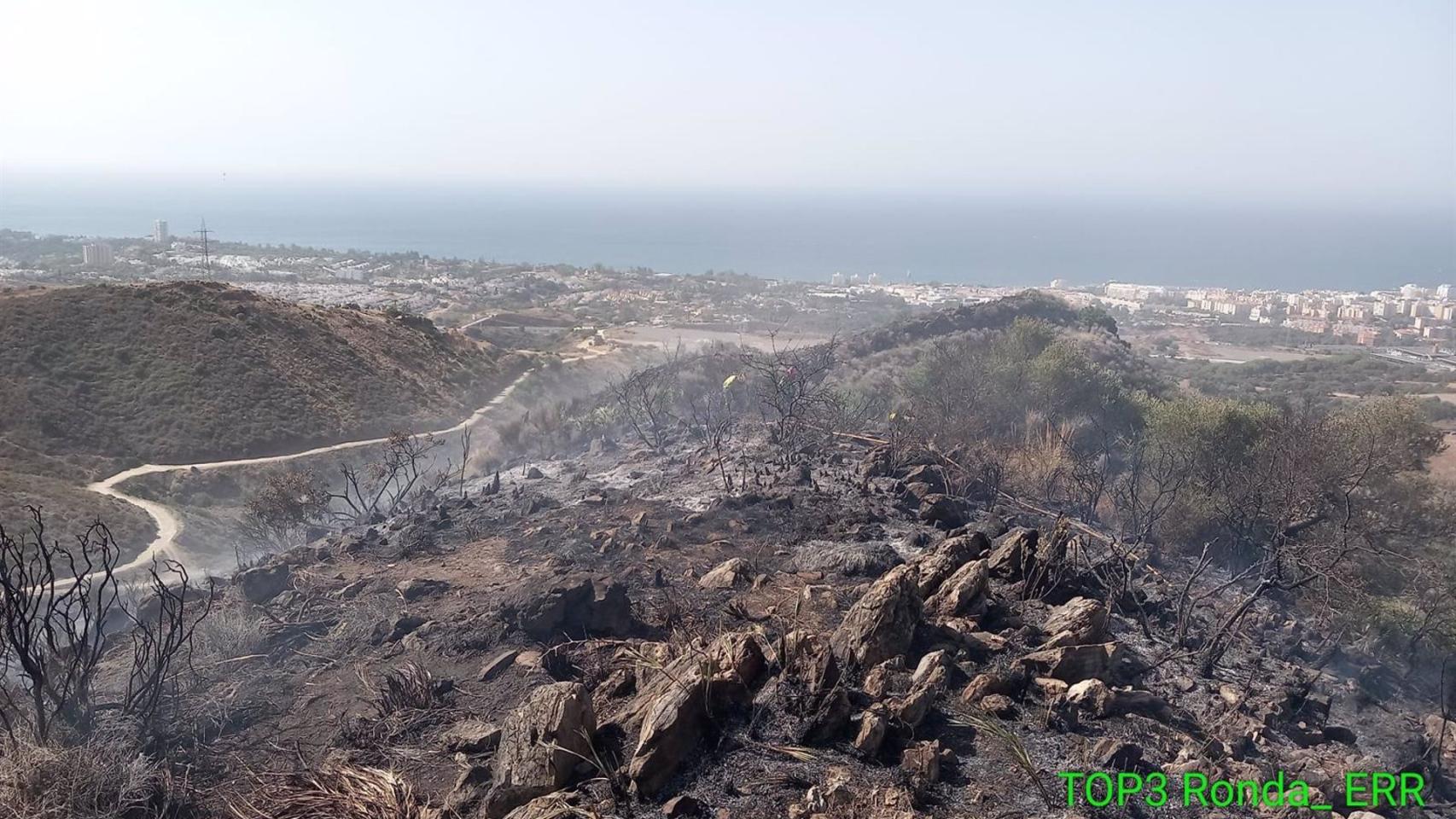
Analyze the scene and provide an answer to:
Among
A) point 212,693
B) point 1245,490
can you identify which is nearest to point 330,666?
point 212,693

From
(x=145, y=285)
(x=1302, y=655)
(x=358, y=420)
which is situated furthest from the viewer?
(x=145, y=285)

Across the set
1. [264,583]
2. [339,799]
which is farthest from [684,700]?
[264,583]

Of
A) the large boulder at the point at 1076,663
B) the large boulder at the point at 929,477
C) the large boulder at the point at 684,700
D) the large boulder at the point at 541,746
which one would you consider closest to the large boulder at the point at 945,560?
the large boulder at the point at 1076,663

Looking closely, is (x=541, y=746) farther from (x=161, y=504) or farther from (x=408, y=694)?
(x=161, y=504)

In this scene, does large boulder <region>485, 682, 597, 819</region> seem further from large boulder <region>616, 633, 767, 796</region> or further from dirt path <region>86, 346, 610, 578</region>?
dirt path <region>86, 346, 610, 578</region>

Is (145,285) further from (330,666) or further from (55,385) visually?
(330,666)
